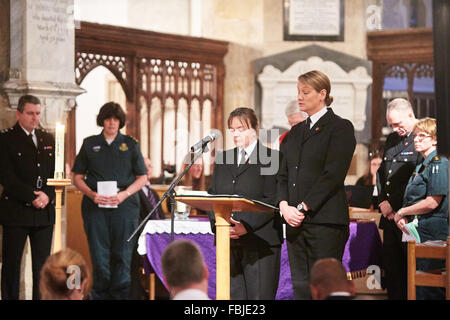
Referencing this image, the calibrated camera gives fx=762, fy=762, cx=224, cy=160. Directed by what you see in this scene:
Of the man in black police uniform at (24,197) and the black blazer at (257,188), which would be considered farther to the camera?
the man in black police uniform at (24,197)

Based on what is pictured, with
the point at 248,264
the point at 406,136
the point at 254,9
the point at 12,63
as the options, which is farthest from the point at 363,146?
the point at 248,264

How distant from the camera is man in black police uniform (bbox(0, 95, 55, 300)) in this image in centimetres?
551

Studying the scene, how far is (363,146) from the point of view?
964 centimetres

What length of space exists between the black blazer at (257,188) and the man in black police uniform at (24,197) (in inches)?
65.3

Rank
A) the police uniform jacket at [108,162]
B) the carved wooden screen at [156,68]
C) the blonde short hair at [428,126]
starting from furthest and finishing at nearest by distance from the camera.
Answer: the carved wooden screen at [156,68]
the police uniform jacket at [108,162]
the blonde short hair at [428,126]

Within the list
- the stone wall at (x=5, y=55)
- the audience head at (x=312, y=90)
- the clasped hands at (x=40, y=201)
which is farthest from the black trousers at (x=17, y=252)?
the audience head at (x=312, y=90)

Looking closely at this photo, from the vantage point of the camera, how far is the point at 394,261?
18.2 feet

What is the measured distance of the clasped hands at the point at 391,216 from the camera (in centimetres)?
521

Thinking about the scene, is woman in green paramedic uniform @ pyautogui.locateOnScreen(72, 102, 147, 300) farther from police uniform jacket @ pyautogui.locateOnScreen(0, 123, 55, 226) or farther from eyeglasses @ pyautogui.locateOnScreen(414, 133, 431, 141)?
eyeglasses @ pyautogui.locateOnScreen(414, 133, 431, 141)

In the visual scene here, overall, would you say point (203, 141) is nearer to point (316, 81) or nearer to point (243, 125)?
point (243, 125)

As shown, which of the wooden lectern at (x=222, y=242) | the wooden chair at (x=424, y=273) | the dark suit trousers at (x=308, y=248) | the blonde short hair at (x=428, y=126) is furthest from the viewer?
the blonde short hair at (x=428, y=126)

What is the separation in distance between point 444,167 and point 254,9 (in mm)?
4880

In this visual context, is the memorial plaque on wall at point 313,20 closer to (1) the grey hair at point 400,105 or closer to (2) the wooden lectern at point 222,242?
(1) the grey hair at point 400,105

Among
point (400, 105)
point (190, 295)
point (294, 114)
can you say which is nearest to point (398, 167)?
point (400, 105)
